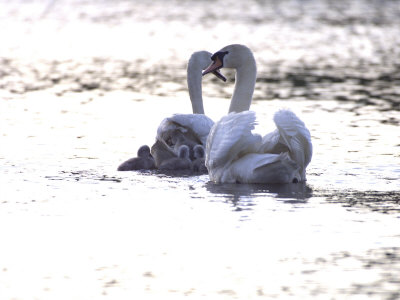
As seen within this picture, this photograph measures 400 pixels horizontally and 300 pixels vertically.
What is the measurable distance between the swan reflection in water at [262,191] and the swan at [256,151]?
0.26 feet

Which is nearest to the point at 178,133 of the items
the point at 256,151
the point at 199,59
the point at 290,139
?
the point at 199,59

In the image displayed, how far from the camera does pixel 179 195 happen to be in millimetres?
11602

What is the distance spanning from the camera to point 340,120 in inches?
700

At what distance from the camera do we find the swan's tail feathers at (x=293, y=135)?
11.6 metres

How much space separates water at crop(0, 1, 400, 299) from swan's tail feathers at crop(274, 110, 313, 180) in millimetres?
428

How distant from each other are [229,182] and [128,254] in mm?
3505

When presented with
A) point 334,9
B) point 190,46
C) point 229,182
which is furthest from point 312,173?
point 334,9

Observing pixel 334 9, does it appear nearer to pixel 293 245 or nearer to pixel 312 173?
pixel 312 173

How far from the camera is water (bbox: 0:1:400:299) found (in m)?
8.23

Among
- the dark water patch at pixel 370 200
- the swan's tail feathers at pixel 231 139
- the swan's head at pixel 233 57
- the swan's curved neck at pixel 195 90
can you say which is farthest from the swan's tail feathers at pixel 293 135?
the swan's curved neck at pixel 195 90

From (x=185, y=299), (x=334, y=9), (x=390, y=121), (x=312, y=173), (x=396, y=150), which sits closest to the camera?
(x=185, y=299)

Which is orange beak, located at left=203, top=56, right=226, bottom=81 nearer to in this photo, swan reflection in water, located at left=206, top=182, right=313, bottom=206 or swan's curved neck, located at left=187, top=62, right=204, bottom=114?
swan's curved neck, located at left=187, top=62, right=204, bottom=114

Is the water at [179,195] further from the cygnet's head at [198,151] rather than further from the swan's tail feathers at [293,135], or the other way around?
the cygnet's head at [198,151]

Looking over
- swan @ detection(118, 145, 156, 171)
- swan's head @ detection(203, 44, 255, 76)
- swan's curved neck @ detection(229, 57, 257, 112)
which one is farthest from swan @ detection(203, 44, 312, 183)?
swan's head @ detection(203, 44, 255, 76)
